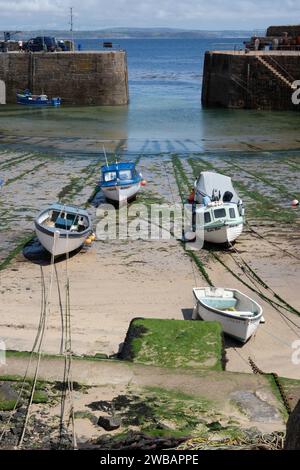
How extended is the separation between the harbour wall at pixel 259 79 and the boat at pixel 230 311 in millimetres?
33202

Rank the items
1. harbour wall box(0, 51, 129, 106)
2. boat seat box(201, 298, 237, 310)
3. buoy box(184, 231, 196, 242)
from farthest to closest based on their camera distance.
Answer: harbour wall box(0, 51, 129, 106) → buoy box(184, 231, 196, 242) → boat seat box(201, 298, 237, 310)

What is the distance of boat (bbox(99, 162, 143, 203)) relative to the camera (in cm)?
2038

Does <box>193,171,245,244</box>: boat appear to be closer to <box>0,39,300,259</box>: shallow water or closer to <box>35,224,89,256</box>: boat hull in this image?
<box>0,39,300,259</box>: shallow water

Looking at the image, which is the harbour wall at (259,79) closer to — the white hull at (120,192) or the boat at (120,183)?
the boat at (120,183)

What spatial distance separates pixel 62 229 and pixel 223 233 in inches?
160

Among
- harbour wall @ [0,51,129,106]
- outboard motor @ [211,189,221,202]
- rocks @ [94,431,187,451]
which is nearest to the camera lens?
rocks @ [94,431,187,451]

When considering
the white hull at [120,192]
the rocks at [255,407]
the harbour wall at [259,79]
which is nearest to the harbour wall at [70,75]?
→ the harbour wall at [259,79]

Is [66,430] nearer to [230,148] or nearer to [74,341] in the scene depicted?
[74,341]

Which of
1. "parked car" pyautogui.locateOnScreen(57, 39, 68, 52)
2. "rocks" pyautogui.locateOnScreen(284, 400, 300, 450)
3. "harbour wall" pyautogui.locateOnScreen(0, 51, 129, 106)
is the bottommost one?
"rocks" pyautogui.locateOnScreen(284, 400, 300, 450)

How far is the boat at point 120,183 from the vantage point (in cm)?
2038

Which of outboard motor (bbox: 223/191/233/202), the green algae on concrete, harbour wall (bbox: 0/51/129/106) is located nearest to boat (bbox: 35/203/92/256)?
outboard motor (bbox: 223/191/233/202)

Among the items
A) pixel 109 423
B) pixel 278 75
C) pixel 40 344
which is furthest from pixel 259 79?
pixel 109 423

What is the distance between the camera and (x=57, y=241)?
52.0ft

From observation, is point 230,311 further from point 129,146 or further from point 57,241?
point 129,146
